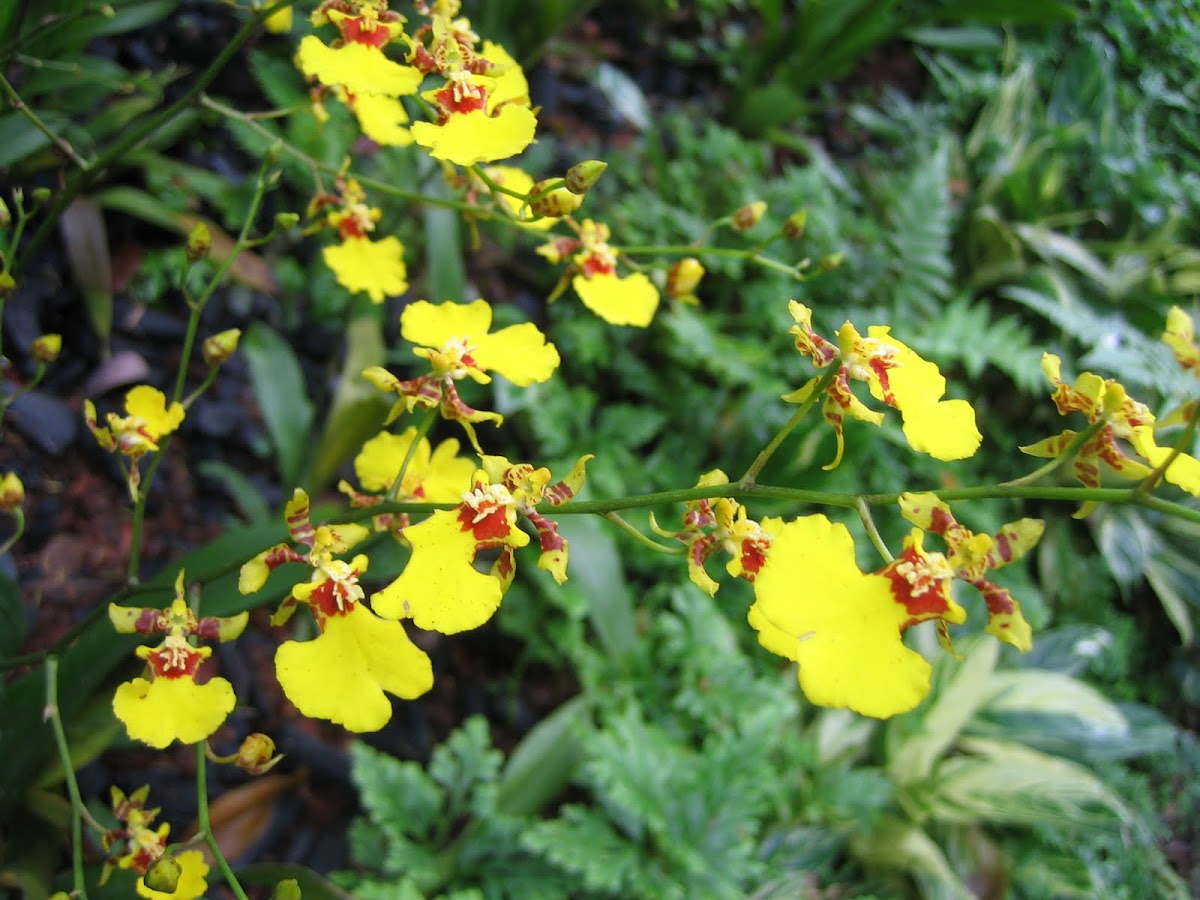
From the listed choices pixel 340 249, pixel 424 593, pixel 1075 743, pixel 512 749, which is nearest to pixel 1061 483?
pixel 1075 743

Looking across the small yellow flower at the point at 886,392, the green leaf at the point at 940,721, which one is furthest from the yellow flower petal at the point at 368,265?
the green leaf at the point at 940,721

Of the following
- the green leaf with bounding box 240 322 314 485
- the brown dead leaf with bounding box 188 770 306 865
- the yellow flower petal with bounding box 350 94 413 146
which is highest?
the yellow flower petal with bounding box 350 94 413 146

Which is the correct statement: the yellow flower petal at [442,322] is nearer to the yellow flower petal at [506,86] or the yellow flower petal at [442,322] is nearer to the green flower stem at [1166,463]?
the yellow flower petal at [506,86]

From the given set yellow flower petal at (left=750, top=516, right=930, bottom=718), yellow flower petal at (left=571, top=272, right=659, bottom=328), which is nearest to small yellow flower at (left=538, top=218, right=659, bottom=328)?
yellow flower petal at (left=571, top=272, right=659, bottom=328)

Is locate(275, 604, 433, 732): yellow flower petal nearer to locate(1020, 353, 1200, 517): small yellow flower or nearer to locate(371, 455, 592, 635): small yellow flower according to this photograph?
locate(371, 455, 592, 635): small yellow flower

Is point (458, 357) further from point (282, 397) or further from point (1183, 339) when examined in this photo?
point (282, 397)

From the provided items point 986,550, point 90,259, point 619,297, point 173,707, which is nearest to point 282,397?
point 90,259
